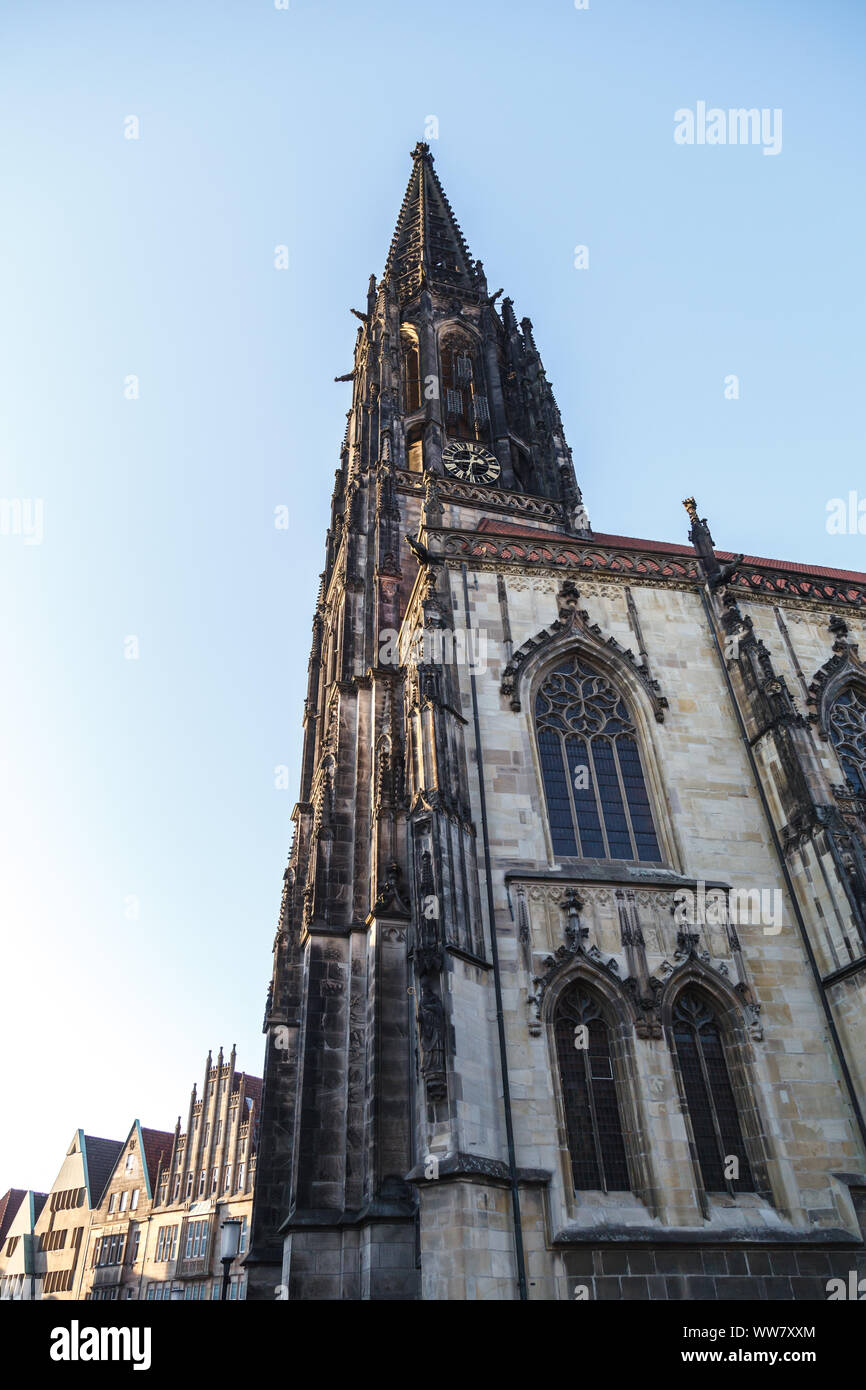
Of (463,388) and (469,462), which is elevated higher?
(463,388)

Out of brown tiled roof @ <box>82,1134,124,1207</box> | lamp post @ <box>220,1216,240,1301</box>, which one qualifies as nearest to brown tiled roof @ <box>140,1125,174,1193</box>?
brown tiled roof @ <box>82,1134,124,1207</box>

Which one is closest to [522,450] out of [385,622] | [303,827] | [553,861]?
[385,622]

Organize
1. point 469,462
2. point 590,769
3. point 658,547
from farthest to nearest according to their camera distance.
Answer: point 469,462, point 658,547, point 590,769

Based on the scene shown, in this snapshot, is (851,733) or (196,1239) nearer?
(851,733)

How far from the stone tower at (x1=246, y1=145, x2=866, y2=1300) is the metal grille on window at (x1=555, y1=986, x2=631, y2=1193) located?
35 millimetres

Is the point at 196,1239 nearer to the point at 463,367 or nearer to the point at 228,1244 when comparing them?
the point at 228,1244

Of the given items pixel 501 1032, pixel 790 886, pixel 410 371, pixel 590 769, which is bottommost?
pixel 501 1032

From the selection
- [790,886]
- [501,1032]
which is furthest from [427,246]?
[501,1032]

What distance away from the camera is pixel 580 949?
36.6 feet

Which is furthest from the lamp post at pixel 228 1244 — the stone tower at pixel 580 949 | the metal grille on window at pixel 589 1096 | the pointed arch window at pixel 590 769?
the pointed arch window at pixel 590 769

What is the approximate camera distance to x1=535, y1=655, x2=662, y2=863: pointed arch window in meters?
12.8

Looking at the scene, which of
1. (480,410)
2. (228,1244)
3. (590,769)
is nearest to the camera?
(228,1244)

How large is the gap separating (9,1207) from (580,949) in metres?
61.0
